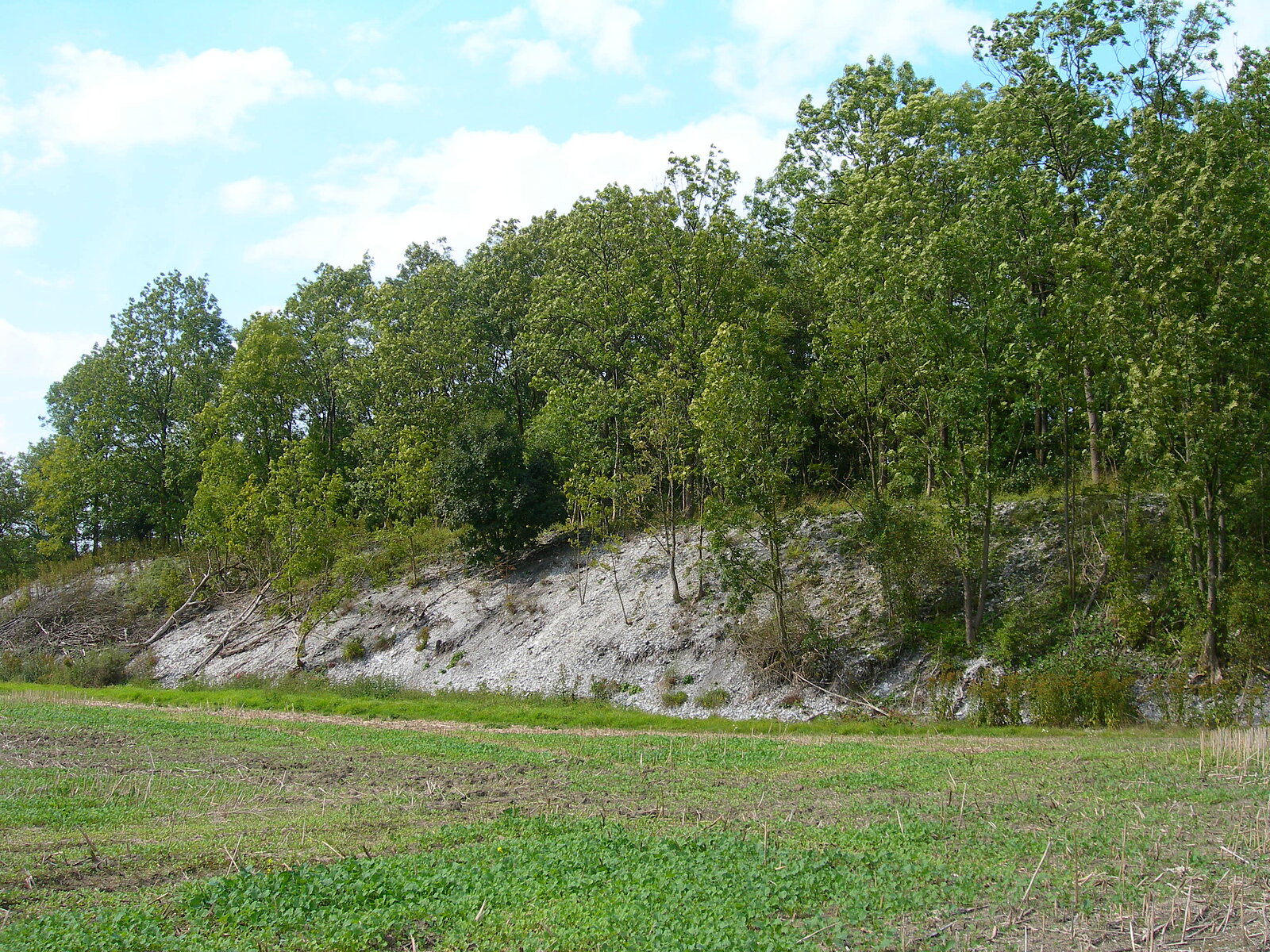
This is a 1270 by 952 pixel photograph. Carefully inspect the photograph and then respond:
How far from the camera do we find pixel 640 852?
942cm

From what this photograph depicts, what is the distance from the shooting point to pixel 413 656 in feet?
129

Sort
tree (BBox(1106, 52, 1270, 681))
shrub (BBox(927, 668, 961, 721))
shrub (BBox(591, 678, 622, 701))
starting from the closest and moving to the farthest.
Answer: tree (BBox(1106, 52, 1270, 681)) → shrub (BBox(927, 668, 961, 721)) → shrub (BBox(591, 678, 622, 701))

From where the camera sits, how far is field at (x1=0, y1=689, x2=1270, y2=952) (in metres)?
7.25

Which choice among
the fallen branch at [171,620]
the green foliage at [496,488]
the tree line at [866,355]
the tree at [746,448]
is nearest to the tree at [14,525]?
the tree line at [866,355]

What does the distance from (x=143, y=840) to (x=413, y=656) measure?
97.1 feet

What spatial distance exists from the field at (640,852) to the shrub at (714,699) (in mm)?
11736

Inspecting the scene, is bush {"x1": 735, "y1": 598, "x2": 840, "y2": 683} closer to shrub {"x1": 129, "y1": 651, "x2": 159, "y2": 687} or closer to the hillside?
the hillside

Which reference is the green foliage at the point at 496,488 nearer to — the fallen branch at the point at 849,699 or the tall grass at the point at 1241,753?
the fallen branch at the point at 849,699

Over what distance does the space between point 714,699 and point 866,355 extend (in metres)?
12.4

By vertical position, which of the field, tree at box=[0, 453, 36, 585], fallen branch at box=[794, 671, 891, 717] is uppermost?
tree at box=[0, 453, 36, 585]

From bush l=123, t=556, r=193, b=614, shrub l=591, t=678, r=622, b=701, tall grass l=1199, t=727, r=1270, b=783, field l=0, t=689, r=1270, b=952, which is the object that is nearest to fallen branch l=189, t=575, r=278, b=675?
bush l=123, t=556, r=193, b=614

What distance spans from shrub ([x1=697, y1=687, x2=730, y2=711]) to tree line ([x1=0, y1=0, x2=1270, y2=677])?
3711mm

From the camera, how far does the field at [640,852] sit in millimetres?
7254

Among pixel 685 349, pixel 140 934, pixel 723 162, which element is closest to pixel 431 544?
pixel 685 349
